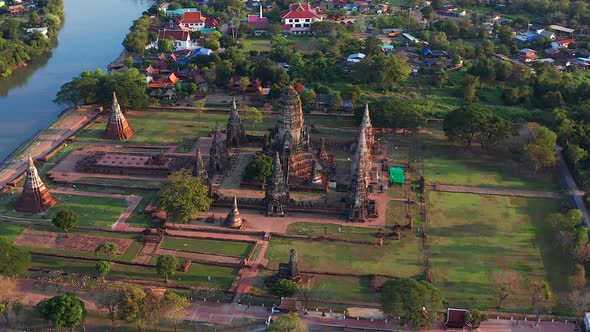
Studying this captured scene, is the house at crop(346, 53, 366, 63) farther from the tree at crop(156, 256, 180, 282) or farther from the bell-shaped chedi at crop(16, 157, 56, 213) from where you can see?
the tree at crop(156, 256, 180, 282)

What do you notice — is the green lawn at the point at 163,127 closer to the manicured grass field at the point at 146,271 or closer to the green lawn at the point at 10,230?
the green lawn at the point at 10,230

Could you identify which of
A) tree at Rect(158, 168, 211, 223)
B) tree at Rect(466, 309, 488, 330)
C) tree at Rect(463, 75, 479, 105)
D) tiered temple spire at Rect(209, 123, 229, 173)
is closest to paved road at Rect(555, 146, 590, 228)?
tree at Rect(463, 75, 479, 105)

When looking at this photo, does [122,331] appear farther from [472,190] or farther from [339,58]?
[339,58]

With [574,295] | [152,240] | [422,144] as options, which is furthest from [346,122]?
[574,295]

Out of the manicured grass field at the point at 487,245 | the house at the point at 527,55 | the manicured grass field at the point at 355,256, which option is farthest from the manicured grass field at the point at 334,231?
the house at the point at 527,55

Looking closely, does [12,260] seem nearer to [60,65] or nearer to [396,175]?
[396,175]

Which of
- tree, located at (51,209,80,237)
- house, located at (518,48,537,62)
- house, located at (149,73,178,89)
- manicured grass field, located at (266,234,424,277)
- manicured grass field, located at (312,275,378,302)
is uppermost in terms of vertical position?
tree, located at (51,209,80,237)
